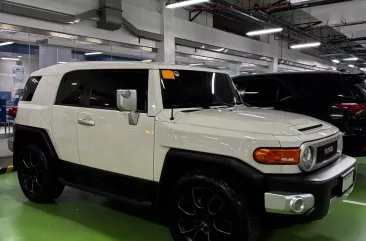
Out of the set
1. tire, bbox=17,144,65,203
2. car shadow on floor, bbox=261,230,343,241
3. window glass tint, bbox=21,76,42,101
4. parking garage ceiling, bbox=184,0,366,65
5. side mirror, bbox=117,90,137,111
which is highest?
parking garage ceiling, bbox=184,0,366,65

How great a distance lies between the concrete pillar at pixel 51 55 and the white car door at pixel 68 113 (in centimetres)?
655

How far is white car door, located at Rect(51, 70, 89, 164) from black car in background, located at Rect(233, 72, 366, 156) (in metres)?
3.16

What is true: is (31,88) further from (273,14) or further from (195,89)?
(273,14)

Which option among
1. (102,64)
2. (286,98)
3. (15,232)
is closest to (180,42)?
(286,98)

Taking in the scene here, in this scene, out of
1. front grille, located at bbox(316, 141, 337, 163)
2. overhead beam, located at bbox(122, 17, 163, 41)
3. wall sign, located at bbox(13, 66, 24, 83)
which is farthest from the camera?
wall sign, located at bbox(13, 66, 24, 83)

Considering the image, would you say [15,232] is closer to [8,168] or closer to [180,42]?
[8,168]

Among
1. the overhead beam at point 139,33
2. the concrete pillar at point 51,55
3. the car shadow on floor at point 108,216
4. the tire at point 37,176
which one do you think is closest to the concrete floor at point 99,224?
the car shadow on floor at point 108,216

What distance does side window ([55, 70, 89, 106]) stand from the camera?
12.0ft

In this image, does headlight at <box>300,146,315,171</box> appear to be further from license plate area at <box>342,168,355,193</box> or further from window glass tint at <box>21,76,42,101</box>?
window glass tint at <box>21,76,42,101</box>

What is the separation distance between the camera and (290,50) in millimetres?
17656

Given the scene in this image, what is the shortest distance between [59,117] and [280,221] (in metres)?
2.60

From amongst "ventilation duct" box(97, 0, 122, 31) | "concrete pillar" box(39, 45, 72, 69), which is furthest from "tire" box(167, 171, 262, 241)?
"concrete pillar" box(39, 45, 72, 69)

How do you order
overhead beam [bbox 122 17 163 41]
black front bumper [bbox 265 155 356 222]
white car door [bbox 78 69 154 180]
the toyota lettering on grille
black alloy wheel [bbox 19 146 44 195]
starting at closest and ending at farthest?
black front bumper [bbox 265 155 356 222] → the toyota lettering on grille → white car door [bbox 78 69 154 180] → black alloy wheel [bbox 19 146 44 195] → overhead beam [bbox 122 17 163 41]

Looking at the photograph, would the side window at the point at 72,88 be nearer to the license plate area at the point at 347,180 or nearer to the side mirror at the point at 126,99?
the side mirror at the point at 126,99
